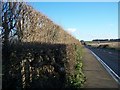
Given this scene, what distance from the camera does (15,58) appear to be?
10.3 meters

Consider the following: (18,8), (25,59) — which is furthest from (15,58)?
(18,8)

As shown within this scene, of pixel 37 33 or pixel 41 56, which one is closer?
pixel 41 56

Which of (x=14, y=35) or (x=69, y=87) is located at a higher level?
(x=14, y=35)

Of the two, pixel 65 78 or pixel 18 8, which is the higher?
pixel 18 8

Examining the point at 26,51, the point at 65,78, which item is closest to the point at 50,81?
the point at 65,78

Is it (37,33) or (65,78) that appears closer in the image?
(65,78)

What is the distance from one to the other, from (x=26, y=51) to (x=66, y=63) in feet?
4.66

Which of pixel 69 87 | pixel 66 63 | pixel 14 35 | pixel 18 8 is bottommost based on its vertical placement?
pixel 69 87

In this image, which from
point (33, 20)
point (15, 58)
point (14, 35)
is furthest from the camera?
point (33, 20)

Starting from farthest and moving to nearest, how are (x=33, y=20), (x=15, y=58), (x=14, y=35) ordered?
(x=33, y=20), (x=14, y=35), (x=15, y=58)

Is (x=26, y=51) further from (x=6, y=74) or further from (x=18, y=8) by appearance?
(x=18, y=8)

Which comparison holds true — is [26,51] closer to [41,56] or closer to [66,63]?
[41,56]

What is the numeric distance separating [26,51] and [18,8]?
2289mm

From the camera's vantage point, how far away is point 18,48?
10.4m
